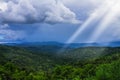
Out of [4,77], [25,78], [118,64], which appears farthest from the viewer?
[25,78]

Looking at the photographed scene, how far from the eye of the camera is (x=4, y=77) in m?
162

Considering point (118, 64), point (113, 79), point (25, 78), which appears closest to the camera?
point (113, 79)

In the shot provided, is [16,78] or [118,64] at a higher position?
[118,64]

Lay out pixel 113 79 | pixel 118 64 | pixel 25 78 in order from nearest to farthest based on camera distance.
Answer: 1. pixel 113 79
2. pixel 118 64
3. pixel 25 78

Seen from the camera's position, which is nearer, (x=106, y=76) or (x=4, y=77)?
(x=106, y=76)

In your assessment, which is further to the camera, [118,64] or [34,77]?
[34,77]

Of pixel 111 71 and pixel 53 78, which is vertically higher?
pixel 111 71

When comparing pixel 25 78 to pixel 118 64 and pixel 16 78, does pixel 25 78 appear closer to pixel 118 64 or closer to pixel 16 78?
pixel 16 78

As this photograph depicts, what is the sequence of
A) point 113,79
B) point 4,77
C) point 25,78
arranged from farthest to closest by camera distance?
point 25,78 < point 4,77 < point 113,79

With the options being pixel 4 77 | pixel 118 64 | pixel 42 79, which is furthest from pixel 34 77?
pixel 118 64

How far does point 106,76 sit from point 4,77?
90449mm

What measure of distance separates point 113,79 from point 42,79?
91.1m

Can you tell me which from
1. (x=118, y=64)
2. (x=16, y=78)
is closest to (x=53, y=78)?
(x=16, y=78)

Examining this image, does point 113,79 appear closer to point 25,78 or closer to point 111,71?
point 111,71
